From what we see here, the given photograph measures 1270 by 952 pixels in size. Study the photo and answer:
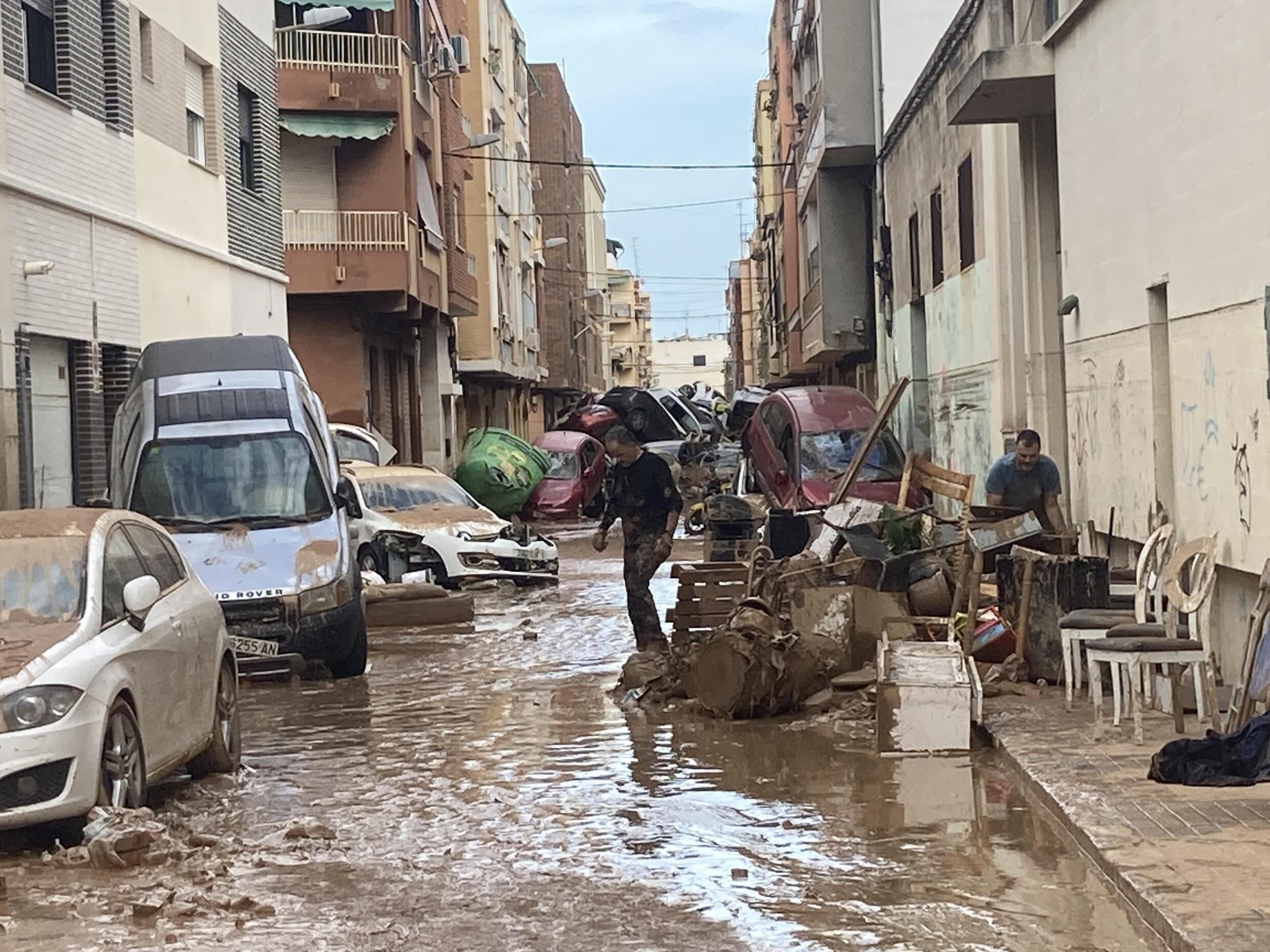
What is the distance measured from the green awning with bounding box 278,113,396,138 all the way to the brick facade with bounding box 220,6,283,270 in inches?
142

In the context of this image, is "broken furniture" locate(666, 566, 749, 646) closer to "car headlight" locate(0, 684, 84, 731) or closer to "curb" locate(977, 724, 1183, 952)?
"curb" locate(977, 724, 1183, 952)

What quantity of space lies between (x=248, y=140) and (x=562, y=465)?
1517 centimetres

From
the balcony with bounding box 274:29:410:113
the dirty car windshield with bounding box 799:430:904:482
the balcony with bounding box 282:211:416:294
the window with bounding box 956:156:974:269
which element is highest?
the balcony with bounding box 274:29:410:113

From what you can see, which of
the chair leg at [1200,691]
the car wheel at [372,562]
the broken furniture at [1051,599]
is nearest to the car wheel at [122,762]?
Answer: the chair leg at [1200,691]

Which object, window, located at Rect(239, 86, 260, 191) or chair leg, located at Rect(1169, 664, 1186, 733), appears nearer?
chair leg, located at Rect(1169, 664, 1186, 733)

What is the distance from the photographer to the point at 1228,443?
10.3 meters

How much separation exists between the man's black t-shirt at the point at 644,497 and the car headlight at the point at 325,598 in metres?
2.10

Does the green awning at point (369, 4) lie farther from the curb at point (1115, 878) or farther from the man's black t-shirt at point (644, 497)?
the curb at point (1115, 878)

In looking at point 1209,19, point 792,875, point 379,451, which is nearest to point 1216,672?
point 1209,19

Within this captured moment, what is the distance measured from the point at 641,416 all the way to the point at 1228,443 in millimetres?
43531

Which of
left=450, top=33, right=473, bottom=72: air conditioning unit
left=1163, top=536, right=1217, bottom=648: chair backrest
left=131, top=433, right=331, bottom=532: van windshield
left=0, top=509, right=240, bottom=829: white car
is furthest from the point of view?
left=450, top=33, right=473, bottom=72: air conditioning unit

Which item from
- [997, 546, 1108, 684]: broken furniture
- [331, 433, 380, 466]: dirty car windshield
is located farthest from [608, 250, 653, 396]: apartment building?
[997, 546, 1108, 684]: broken furniture

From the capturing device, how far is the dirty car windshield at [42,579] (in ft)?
27.6

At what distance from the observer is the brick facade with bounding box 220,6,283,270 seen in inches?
995
